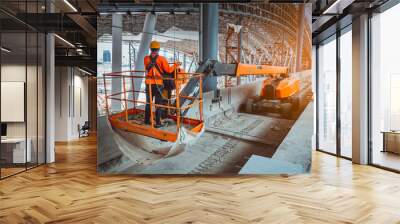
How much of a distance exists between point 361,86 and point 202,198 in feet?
17.0

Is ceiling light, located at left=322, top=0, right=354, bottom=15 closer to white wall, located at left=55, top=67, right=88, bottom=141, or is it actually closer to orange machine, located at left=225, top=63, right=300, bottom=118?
orange machine, located at left=225, top=63, right=300, bottom=118

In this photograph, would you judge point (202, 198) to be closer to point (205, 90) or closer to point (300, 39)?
point (205, 90)

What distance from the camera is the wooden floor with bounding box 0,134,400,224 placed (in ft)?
13.8

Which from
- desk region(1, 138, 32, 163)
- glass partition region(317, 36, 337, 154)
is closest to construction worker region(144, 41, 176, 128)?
desk region(1, 138, 32, 163)

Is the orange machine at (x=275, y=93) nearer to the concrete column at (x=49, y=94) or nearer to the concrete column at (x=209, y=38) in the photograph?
the concrete column at (x=209, y=38)

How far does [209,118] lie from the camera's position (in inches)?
260

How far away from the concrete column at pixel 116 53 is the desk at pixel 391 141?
563cm

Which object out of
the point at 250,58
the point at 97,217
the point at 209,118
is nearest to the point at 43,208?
the point at 97,217

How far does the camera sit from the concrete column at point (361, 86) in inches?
325

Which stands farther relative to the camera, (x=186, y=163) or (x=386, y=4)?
(x=386, y=4)

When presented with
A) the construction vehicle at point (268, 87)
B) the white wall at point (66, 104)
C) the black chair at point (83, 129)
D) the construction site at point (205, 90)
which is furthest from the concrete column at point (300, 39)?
the black chair at point (83, 129)

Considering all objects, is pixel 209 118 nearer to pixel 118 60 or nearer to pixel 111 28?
pixel 118 60

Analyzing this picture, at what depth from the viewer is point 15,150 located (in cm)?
750

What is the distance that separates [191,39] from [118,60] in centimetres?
137
